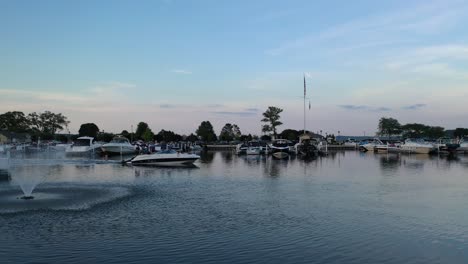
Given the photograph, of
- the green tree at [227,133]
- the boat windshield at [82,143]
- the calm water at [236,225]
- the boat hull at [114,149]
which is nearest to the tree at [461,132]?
the green tree at [227,133]

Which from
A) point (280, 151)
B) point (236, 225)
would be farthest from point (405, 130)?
point (236, 225)

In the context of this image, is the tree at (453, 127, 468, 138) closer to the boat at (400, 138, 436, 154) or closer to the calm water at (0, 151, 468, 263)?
the boat at (400, 138, 436, 154)

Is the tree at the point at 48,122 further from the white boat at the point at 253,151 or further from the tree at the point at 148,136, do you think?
the white boat at the point at 253,151

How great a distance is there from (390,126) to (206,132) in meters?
72.7

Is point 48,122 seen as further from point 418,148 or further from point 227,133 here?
point 418,148

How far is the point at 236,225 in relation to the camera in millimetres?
18406

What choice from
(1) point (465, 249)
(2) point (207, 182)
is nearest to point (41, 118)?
(2) point (207, 182)

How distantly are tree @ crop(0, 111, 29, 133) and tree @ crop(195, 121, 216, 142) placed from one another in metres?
56.1

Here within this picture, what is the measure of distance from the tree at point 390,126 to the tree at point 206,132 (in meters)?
68.3

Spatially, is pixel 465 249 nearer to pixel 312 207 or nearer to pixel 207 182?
pixel 312 207

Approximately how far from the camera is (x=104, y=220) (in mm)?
19047

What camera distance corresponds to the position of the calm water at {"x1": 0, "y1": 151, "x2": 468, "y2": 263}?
46.6 feet

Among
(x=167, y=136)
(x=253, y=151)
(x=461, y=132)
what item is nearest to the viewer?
(x=253, y=151)

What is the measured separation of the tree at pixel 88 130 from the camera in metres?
153
